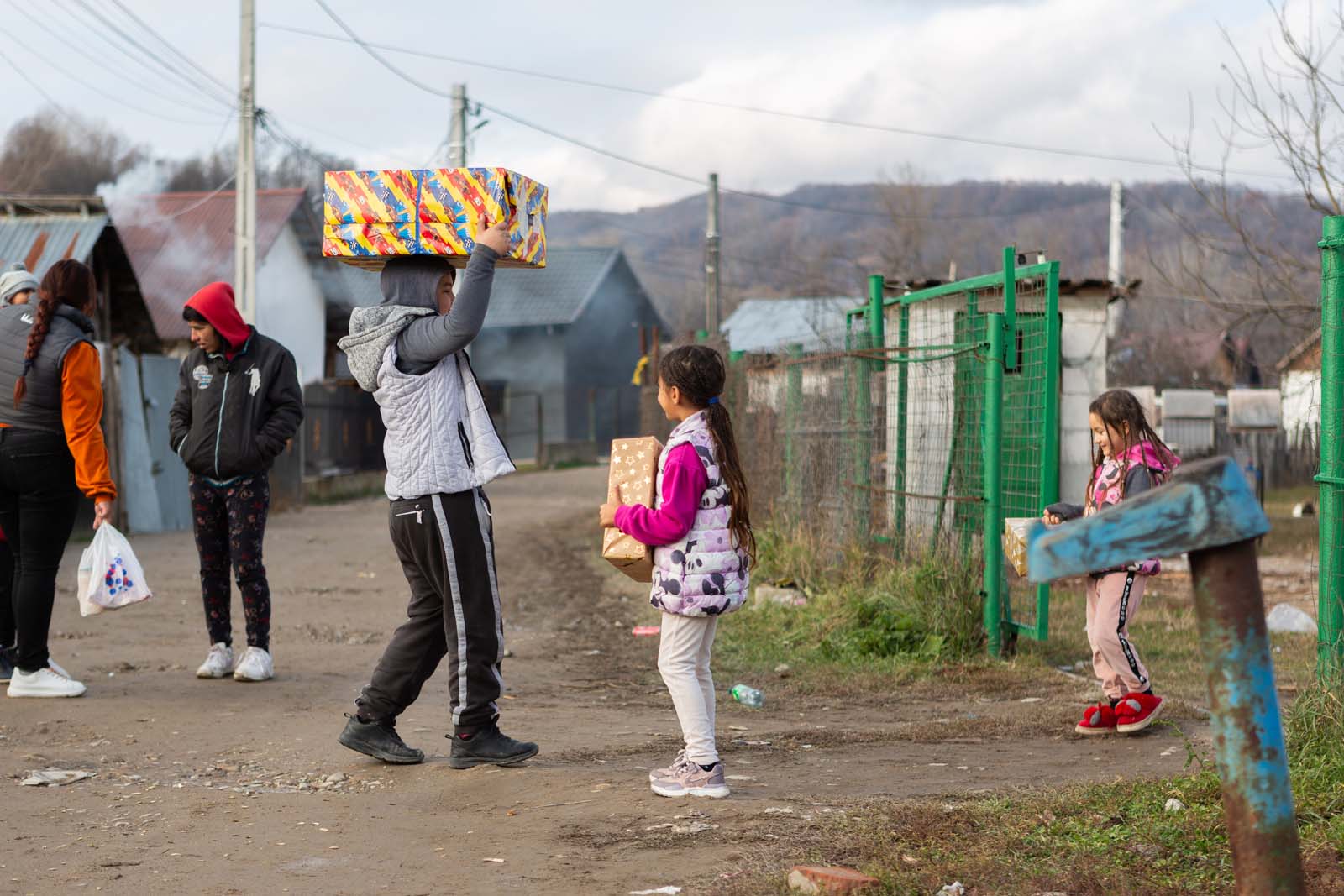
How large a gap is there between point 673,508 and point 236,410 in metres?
3.21

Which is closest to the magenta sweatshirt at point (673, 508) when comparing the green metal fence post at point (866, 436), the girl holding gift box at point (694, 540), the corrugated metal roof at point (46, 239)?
the girl holding gift box at point (694, 540)

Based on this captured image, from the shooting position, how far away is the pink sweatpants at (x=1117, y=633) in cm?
594

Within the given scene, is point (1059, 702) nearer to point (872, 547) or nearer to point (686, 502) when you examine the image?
point (872, 547)

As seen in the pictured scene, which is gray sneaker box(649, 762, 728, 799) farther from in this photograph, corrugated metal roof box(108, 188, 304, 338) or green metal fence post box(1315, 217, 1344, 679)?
corrugated metal roof box(108, 188, 304, 338)

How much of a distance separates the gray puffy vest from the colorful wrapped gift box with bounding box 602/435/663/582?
324 centimetres

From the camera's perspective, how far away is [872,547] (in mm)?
9109

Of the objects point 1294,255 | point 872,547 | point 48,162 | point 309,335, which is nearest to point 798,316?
point 309,335

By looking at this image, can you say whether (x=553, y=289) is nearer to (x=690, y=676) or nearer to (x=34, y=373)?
(x=34, y=373)

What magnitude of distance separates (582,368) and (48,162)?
21.7 metres

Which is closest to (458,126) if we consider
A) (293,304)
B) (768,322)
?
(293,304)

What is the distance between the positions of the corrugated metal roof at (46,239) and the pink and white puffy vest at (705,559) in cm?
1628

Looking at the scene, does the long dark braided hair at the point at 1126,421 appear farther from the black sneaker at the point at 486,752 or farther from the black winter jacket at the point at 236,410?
the black winter jacket at the point at 236,410

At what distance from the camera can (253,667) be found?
706cm

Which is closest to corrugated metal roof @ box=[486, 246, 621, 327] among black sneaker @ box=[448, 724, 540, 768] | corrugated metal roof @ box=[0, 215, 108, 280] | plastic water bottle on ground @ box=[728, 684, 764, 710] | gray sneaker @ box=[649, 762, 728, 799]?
corrugated metal roof @ box=[0, 215, 108, 280]
